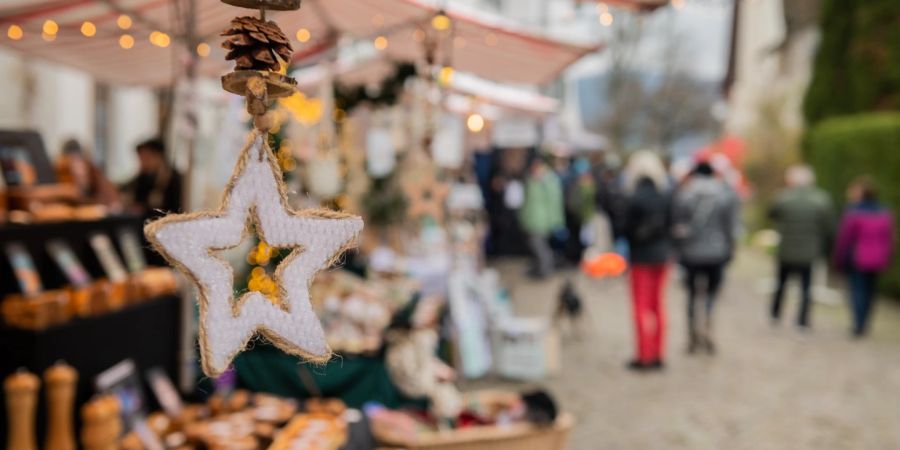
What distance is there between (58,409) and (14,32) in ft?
9.03

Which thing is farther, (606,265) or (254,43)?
(606,265)

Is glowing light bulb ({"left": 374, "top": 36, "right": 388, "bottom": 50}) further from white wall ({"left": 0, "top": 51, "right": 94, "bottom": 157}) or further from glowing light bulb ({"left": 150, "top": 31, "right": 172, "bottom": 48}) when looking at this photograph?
white wall ({"left": 0, "top": 51, "right": 94, "bottom": 157})

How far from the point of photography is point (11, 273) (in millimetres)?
3031

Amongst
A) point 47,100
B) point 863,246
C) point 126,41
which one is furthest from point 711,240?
point 47,100

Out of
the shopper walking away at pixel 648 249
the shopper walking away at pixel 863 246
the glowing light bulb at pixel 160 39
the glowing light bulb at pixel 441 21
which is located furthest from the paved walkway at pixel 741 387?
the glowing light bulb at pixel 160 39

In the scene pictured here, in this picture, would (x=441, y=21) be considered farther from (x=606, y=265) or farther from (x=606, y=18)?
(x=606, y=265)

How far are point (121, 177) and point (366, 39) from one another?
29.9 feet

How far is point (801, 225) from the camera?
27.4 feet

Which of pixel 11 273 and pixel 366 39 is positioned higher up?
pixel 366 39

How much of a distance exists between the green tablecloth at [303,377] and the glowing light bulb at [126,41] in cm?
219

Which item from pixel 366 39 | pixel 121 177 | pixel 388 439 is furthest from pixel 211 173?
pixel 121 177

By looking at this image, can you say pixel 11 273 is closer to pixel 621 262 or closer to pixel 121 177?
pixel 621 262

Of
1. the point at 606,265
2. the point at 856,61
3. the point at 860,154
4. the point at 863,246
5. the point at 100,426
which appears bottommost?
the point at 606,265

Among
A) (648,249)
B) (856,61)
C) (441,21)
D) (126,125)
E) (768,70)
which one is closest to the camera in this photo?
(441,21)
